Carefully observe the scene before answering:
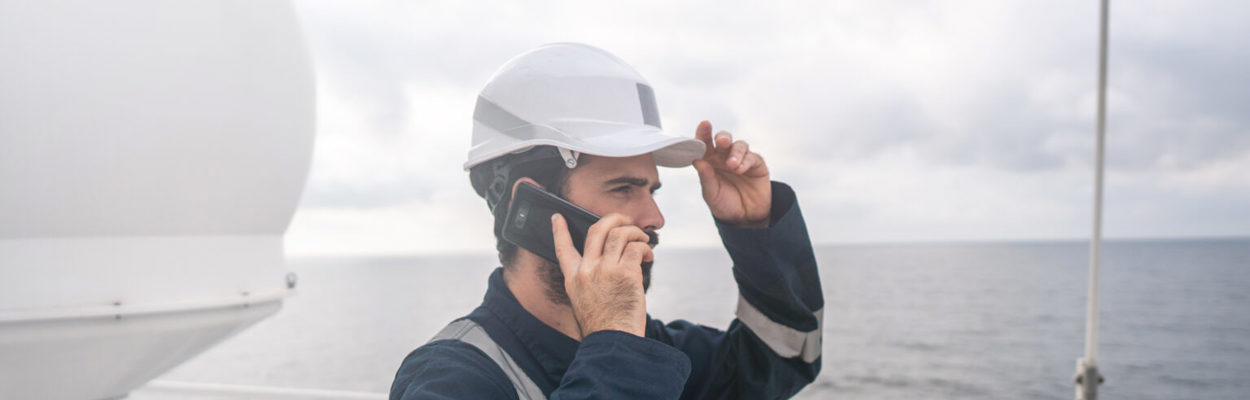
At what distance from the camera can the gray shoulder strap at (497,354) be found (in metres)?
1.57

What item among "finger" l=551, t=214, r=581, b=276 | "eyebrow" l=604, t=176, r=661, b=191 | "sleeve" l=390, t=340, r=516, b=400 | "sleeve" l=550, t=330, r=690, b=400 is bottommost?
"sleeve" l=390, t=340, r=516, b=400

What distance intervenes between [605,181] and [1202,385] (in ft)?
121

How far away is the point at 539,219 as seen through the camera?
1620mm

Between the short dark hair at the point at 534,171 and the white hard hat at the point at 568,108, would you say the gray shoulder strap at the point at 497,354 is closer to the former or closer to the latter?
the short dark hair at the point at 534,171

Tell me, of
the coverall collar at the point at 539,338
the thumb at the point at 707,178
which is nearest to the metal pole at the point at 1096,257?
the thumb at the point at 707,178

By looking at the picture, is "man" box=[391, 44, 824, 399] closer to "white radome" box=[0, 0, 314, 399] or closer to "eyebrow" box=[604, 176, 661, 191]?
"eyebrow" box=[604, 176, 661, 191]

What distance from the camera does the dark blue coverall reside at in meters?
1.29

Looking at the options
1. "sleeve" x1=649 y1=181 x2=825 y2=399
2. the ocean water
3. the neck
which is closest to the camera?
the neck

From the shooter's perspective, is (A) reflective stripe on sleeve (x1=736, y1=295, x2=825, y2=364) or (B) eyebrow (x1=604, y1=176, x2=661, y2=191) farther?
(A) reflective stripe on sleeve (x1=736, y1=295, x2=825, y2=364)

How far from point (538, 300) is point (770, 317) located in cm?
62

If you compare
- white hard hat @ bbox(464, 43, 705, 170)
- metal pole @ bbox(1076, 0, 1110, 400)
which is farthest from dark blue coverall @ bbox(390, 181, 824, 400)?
metal pole @ bbox(1076, 0, 1110, 400)

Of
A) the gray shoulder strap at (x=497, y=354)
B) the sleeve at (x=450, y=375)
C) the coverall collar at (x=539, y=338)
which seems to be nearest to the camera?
the sleeve at (x=450, y=375)

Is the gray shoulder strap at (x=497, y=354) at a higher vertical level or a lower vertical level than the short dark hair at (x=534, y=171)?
lower

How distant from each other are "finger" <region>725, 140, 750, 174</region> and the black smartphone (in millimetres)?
348
